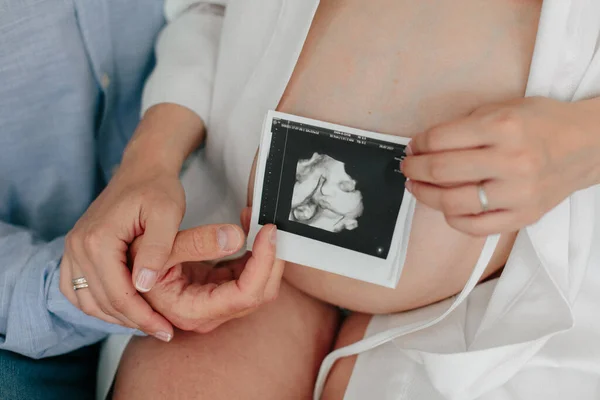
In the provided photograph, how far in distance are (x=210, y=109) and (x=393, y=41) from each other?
383mm

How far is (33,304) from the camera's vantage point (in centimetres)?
79

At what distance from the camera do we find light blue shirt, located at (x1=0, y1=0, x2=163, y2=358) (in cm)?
80

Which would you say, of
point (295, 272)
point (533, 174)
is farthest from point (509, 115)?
point (295, 272)

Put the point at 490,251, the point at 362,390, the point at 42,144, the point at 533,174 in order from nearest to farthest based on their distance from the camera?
1. the point at 533,174
2. the point at 490,251
3. the point at 362,390
4. the point at 42,144

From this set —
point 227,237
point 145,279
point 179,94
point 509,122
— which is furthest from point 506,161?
point 179,94

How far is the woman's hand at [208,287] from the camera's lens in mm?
721

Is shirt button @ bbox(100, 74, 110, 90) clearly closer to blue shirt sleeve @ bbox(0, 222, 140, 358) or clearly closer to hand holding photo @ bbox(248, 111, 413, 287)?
blue shirt sleeve @ bbox(0, 222, 140, 358)

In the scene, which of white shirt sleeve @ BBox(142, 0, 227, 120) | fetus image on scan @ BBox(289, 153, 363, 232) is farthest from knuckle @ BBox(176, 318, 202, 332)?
white shirt sleeve @ BBox(142, 0, 227, 120)

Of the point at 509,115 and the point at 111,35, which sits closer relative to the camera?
the point at 509,115

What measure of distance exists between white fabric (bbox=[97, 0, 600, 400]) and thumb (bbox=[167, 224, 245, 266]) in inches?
7.0

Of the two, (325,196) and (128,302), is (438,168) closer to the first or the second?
(325,196)

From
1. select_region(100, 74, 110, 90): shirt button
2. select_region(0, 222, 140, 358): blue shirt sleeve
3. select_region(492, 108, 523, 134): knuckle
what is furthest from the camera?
select_region(100, 74, 110, 90): shirt button

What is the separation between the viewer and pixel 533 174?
0.57 meters

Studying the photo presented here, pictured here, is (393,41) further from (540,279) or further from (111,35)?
(111,35)
